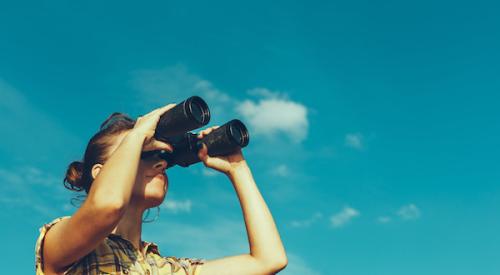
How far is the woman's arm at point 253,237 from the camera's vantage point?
2.86 meters

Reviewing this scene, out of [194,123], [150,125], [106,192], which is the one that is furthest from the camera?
[194,123]

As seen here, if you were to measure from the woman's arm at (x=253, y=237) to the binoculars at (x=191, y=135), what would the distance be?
0.23ft

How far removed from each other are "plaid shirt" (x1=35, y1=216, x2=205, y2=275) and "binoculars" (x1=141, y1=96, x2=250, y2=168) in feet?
1.44

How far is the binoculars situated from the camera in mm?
2656

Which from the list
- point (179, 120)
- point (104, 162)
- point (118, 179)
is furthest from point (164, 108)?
point (118, 179)

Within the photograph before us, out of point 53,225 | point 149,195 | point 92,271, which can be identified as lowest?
point 92,271

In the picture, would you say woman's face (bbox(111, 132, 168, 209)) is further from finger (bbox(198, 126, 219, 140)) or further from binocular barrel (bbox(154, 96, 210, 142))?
finger (bbox(198, 126, 219, 140))

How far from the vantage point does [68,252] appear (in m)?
2.11

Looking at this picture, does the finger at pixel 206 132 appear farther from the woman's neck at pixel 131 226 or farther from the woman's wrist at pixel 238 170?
the woman's neck at pixel 131 226

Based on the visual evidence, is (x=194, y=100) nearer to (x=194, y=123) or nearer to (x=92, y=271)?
(x=194, y=123)

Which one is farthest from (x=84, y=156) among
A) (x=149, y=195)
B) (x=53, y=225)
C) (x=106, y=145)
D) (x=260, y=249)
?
(x=260, y=249)

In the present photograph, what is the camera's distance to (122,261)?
94.6 inches

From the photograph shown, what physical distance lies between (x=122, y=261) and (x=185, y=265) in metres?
0.45

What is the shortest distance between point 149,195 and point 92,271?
1.53 feet
